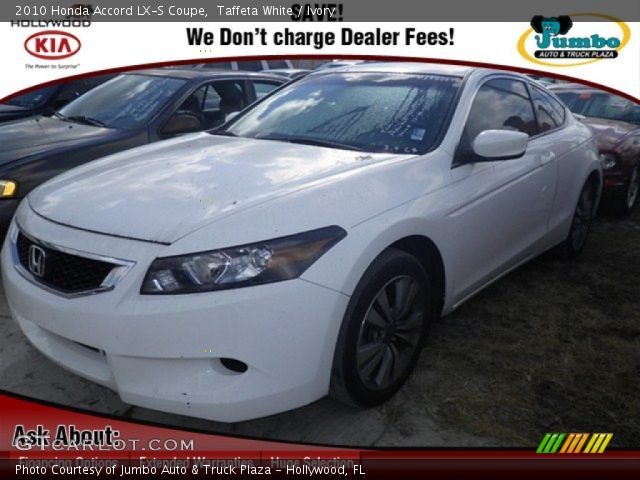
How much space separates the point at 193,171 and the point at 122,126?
215 cm

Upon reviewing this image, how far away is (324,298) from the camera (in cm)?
206

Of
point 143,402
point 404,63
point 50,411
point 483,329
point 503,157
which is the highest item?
point 404,63

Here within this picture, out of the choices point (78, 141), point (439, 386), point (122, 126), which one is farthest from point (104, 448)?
point (122, 126)

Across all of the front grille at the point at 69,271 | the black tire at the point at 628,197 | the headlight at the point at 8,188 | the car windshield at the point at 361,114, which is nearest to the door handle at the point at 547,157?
the car windshield at the point at 361,114

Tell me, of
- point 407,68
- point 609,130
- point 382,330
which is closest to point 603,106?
point 609,130

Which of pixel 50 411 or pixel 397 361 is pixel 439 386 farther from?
pixel 50 411

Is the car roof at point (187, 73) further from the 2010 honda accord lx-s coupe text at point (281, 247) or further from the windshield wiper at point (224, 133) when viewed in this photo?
the 2010 honda accord lx-s coupe text at point (281, 247)

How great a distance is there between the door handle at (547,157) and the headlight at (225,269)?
7.24 ft

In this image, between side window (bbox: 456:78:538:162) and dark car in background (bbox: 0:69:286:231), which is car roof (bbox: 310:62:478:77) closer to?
side window (bbox: 456:78:538:162)

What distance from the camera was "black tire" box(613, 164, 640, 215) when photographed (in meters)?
5.74

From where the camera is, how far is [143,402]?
2029 millimetres

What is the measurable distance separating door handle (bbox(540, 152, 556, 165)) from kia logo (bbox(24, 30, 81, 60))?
4.05 meters

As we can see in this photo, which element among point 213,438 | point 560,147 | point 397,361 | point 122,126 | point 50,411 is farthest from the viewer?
point 122,126

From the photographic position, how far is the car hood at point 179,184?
2141mm
